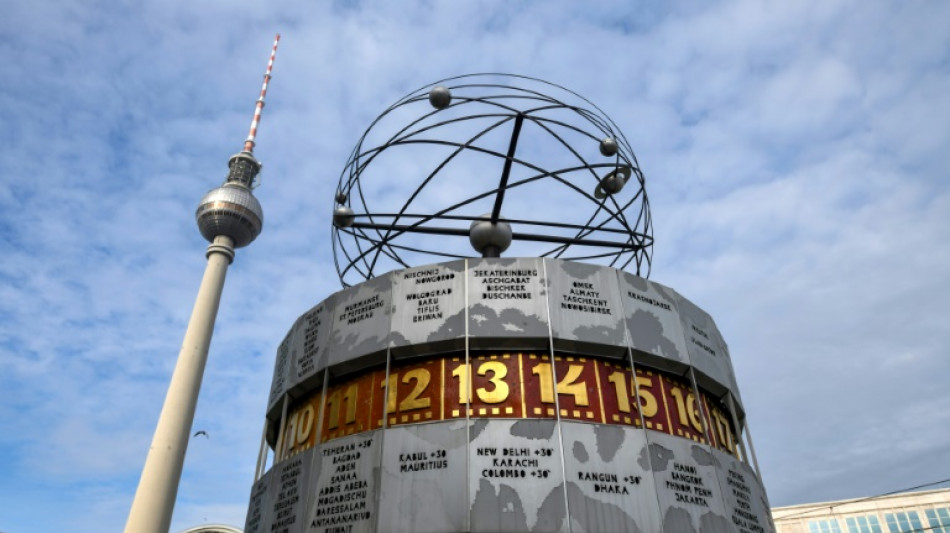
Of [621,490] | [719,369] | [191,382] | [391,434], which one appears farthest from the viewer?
[191,382]

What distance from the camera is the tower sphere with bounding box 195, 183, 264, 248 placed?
2746 inches

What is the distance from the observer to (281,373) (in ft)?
51.9

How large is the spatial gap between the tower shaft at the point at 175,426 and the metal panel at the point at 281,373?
41844 millimetres

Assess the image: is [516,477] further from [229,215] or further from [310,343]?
[229,215]

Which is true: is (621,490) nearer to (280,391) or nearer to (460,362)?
(460,362)

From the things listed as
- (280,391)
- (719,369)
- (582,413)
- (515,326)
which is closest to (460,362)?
(515,326)

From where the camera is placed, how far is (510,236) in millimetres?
17328

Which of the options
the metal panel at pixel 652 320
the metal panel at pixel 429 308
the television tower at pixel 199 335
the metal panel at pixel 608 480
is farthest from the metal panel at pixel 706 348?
the television tower at pixel 199 335

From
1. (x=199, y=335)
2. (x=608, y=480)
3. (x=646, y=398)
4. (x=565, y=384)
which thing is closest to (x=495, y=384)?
(x=565, y=384)

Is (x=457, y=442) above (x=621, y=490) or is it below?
above

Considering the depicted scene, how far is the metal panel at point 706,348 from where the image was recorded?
1427 cm

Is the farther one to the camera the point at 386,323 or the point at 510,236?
the point at 510,236

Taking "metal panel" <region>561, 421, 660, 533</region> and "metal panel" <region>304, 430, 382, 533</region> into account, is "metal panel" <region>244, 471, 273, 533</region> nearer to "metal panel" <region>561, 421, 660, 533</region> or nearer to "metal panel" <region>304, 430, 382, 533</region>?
"metal panel" <region>304, 430, 382, 533</region>

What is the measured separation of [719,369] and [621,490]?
16.4 feet
